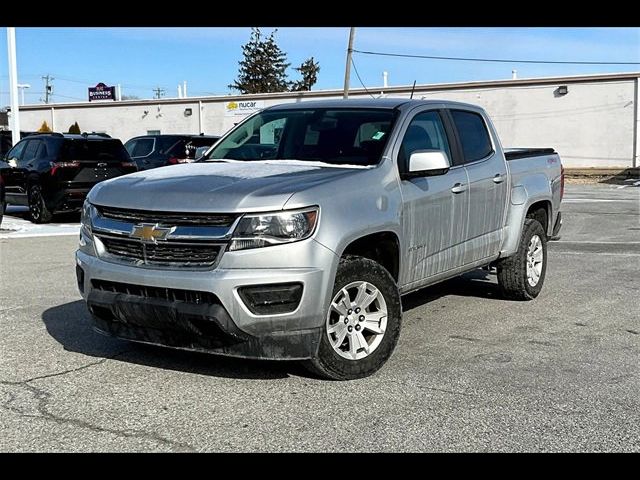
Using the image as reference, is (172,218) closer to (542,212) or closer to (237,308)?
(237,308)

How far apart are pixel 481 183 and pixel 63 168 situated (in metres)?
10.2

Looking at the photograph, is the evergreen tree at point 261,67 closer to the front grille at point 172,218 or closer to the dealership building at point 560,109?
the dealership building at point 560,109

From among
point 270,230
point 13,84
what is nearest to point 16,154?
point 13,84

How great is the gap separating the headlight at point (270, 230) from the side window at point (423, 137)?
1248mm

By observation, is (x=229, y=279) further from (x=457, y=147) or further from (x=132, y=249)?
(x=457, y=147)

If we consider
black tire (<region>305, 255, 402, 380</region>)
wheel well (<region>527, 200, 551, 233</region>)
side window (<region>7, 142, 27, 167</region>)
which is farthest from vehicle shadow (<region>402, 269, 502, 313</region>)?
side window (<region>7, 142, 27, 167</region>)

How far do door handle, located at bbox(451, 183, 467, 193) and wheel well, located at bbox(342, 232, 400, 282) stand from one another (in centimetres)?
93

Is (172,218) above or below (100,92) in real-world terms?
below

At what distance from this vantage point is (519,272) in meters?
7.13

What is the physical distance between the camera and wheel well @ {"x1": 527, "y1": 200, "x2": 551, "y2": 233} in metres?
7.54

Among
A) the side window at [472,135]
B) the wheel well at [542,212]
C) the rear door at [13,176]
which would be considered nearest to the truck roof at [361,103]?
the side window at [472,135]

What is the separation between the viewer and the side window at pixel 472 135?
6.40 m
